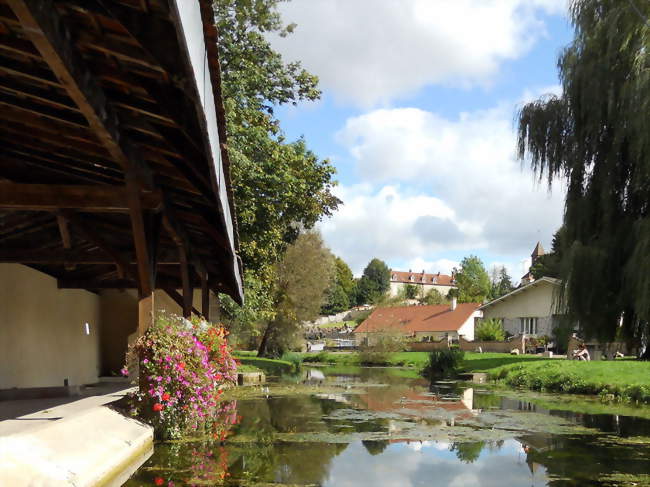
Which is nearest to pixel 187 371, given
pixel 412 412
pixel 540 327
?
pixel 412 412

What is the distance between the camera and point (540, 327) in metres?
45.7

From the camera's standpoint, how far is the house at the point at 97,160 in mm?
4238

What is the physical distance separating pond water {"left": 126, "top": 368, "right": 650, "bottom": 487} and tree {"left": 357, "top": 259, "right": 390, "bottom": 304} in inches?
3757

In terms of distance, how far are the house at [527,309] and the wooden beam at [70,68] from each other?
39.1 m

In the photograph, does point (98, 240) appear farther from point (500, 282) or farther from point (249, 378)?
point (500, 282)

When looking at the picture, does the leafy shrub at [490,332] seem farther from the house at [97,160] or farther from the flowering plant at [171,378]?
the flowering plant at [171,378]

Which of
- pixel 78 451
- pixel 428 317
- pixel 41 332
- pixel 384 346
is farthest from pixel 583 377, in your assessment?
pixel 428 317

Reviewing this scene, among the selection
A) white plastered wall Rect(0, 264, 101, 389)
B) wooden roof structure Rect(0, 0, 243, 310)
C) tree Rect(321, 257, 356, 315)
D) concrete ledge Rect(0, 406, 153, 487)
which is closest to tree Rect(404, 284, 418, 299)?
tree Rect(321, 257, 356, 315)

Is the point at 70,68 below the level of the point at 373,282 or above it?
below

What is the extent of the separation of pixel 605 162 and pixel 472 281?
8176 cm

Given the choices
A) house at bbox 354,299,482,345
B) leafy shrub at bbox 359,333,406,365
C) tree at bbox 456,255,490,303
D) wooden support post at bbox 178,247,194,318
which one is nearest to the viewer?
wooden support post at bbox 178,247,194,318

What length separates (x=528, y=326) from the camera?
153 feet

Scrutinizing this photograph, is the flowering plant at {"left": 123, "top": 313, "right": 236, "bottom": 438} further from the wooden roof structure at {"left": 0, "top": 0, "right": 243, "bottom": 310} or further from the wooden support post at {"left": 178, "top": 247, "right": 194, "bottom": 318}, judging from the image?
the wooden support post at {"left": 178, "top": 247, "right": 194, "bottom": 318}

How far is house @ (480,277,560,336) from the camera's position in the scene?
44.3 meters
